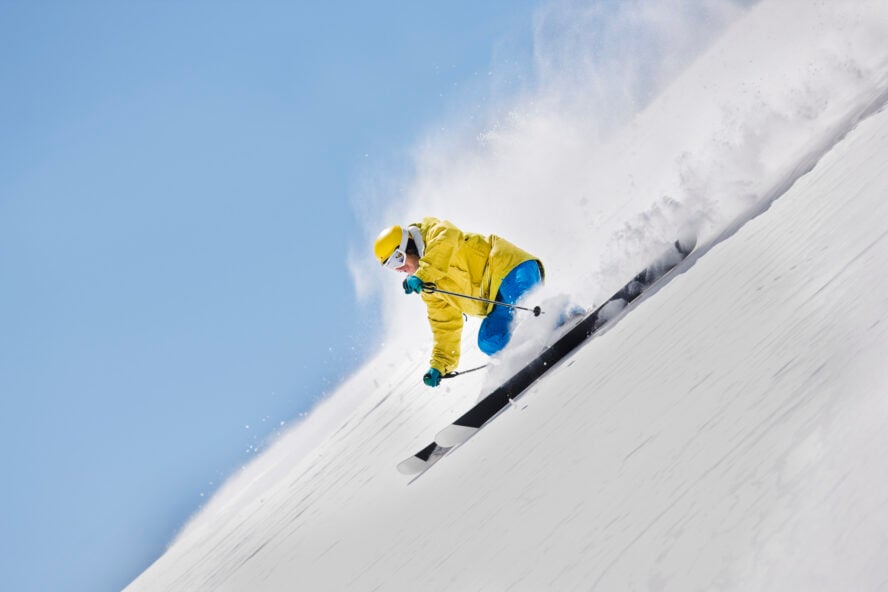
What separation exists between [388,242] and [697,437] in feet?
15.0

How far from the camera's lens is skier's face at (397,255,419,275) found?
696cm

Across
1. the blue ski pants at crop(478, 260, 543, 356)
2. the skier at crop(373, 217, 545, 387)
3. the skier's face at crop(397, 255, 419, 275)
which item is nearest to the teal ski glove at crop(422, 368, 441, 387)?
the skier at crop(373, 217, 545, 387)

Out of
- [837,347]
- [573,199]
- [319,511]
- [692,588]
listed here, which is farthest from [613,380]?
[573,199]

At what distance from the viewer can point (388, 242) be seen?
6809 millimetres

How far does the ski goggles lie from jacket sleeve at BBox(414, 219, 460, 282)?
0.18 m

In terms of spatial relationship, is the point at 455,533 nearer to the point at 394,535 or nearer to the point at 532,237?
the point at 394,535

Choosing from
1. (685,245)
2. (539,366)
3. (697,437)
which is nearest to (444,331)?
(539,366)

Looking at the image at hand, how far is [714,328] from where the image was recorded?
11.8 feet

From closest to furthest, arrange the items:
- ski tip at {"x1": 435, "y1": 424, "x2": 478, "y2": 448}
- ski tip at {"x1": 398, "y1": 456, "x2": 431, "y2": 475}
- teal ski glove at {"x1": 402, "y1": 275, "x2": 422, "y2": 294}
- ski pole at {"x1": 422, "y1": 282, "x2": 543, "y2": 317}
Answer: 1. ski tip at {"x1": 398, "y1": 456, "x2": 431, "y2": 475}
2. ski tip at {"x1": 435, "y1": 424, "x2": 478, "y2": 448}
3. teal ski glove at {"x1": 402, "y1": 275, "x2": 422, "y2": 294}
4. ski pole at {"x1": 422, "y1": 282, "x2": 543, "y2": 317}

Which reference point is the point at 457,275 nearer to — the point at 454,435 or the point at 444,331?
the point at 444,331

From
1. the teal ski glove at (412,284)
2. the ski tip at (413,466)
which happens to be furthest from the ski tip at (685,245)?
the ski tip at (413,466)

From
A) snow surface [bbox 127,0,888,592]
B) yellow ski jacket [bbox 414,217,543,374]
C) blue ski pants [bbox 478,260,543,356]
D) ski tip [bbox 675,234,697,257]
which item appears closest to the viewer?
snow surface [bbox 127,0,888,592]

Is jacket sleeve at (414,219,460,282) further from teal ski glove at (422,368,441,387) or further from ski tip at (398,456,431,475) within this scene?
ski tip at (398,456,431,475)

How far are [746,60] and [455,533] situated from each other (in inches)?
1158
